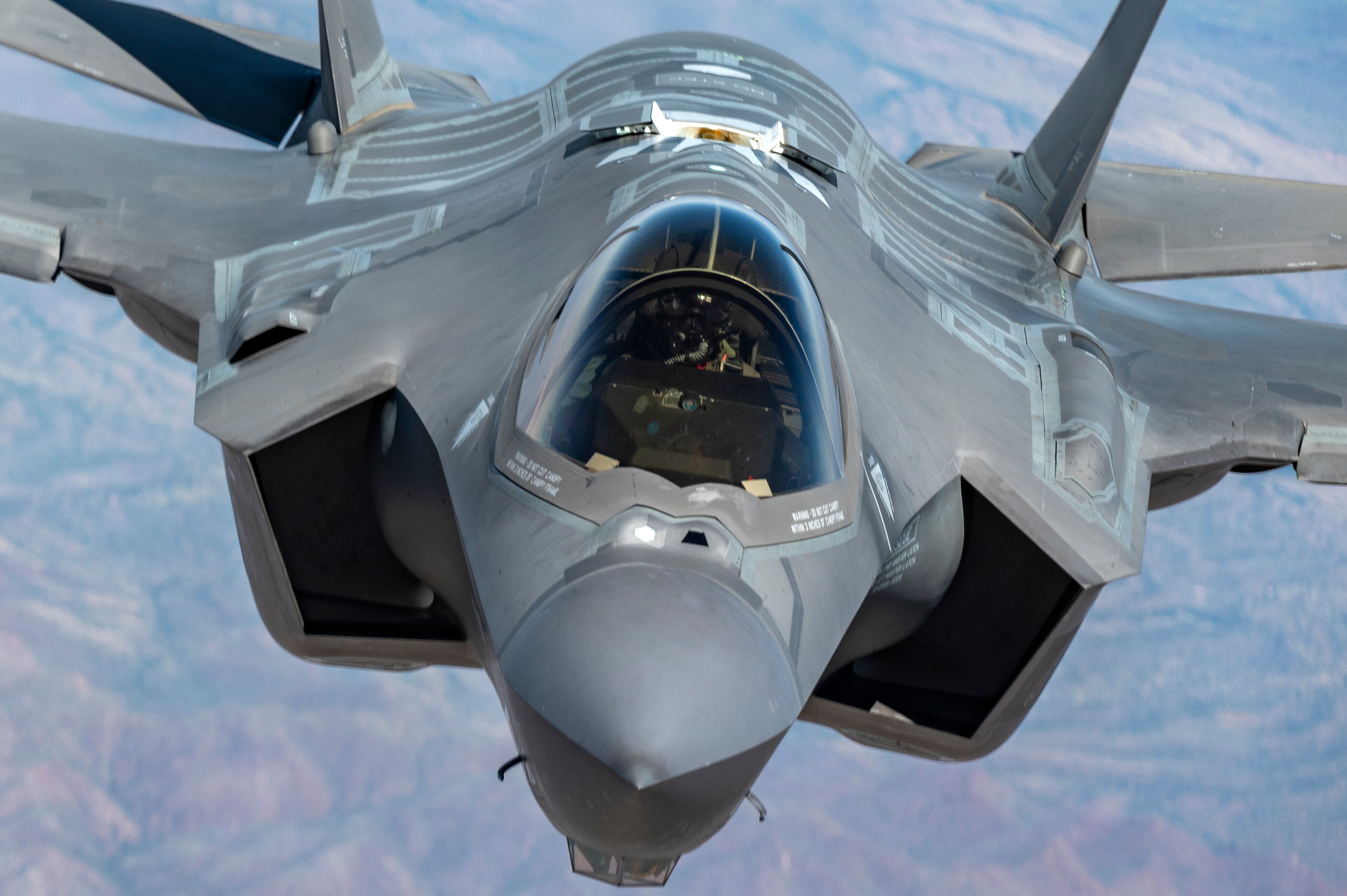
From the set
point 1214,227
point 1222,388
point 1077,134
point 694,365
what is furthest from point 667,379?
point 1214,227

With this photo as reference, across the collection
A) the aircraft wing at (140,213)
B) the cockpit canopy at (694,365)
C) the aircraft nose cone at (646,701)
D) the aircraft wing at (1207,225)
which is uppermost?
the cockpit canopy at (694,365)

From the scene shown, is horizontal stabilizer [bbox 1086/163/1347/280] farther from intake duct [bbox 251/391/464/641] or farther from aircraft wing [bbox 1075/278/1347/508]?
intake duct [bbox 251/391/464/641]

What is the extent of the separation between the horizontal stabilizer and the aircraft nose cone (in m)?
8.50

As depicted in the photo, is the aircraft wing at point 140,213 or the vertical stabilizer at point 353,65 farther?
the vertical stabilizer at point 353,65

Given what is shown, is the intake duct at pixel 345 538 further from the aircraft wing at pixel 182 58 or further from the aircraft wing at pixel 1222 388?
the aircraft wing at pixel 182 58

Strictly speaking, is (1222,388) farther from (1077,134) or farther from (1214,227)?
(1214,227)

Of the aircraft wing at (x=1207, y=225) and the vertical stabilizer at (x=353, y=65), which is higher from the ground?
the vertical stabilizer at (x=353, y=65)

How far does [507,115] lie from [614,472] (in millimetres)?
6638

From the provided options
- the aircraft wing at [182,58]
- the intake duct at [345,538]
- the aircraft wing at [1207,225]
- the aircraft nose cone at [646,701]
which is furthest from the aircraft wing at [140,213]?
the aircraft wing at [1207,225]

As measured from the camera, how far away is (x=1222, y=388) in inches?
367

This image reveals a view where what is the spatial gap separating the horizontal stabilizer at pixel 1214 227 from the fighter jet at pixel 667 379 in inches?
1.7

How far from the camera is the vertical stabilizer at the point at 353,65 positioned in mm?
10914

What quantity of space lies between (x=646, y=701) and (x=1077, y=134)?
8.38 m

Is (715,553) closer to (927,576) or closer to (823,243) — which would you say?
(927,576)
